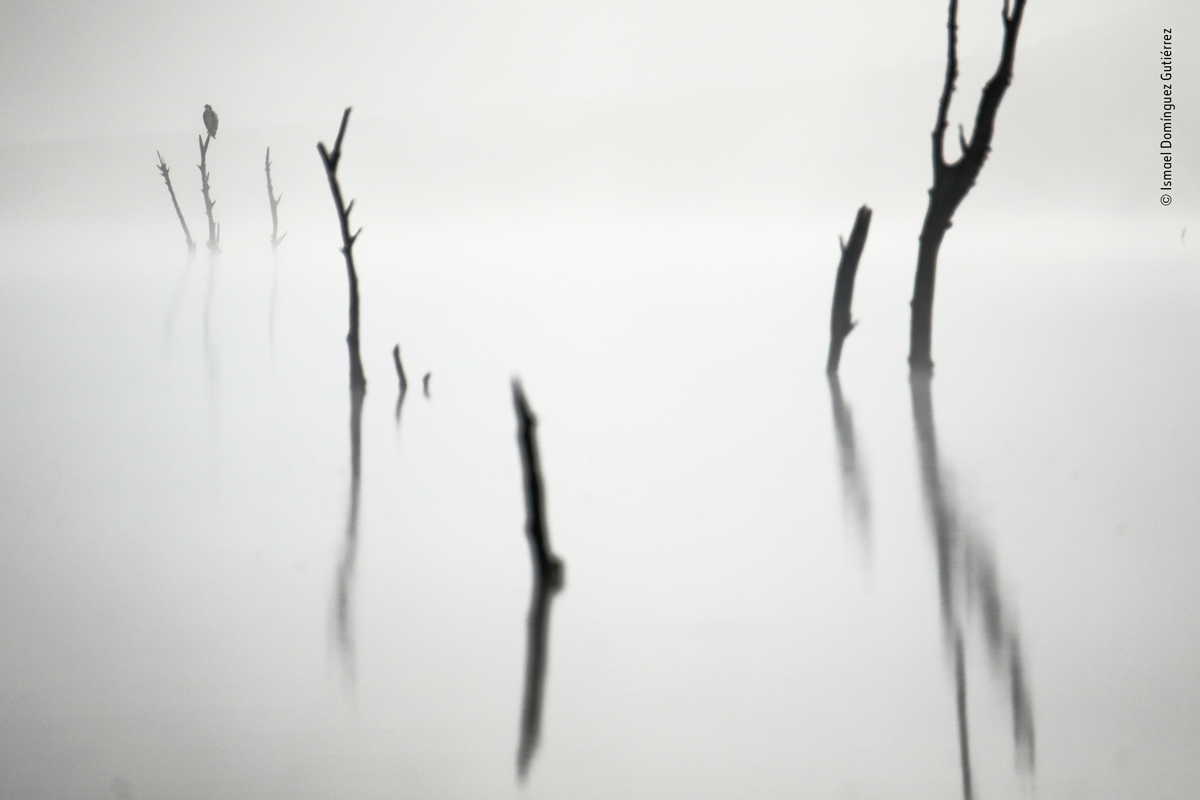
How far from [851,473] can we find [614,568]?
240cm

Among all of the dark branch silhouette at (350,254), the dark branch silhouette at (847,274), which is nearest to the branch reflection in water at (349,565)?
the dark branch silhouette at (350,254)

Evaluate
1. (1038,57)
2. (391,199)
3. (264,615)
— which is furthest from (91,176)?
(264,615)

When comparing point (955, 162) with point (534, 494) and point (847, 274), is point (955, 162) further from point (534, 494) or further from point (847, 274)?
point (534, 494)

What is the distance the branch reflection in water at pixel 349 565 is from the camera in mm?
4656

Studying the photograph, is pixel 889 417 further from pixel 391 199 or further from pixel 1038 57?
pixel 1038 57

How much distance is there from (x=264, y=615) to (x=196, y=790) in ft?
4.77

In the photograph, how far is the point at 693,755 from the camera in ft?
12.4

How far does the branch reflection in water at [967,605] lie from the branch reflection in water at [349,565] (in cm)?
222

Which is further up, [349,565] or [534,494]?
[534,494]

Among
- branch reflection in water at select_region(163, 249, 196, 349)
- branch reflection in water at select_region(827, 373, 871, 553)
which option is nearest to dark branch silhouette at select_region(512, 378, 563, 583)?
branch reflection in water at select_region(827, 373, 871, 553)

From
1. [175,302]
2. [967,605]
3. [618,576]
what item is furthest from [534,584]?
[175,302]

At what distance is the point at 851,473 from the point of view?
745cm

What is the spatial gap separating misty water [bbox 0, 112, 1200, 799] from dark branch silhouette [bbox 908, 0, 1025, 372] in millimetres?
994

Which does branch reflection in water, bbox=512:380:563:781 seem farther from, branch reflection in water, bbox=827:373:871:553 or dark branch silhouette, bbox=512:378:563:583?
branch reflection in water, bbox=827:373:871:553
